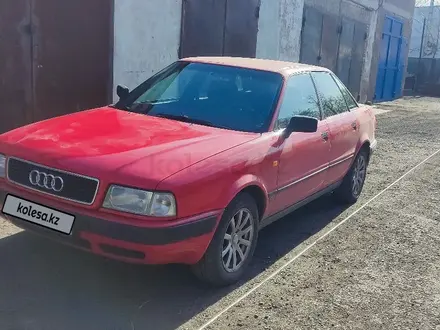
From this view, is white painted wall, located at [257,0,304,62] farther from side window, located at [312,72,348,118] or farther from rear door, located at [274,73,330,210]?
rear door, located at [274,73,330,210]

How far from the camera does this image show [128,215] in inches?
121

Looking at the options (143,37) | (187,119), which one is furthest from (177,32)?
(187,119)

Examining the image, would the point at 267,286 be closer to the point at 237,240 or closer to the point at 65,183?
the point at 237,240

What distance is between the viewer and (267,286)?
12.5 ft

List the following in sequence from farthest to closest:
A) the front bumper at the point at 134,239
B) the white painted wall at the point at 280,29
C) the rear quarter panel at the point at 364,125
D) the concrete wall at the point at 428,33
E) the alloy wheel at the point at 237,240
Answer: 1. the concrete wall at the point at 428,33
2. the white painted wall at the point at 280,29
3. the rear quarter panel at the point at 364,125
4. the alloy wheel at the point at 237,240
5. the front bumper at the point at 134,239

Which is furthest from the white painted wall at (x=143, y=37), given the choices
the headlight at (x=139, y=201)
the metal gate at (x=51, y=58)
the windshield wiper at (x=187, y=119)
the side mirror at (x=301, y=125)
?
the headlight at (x=139, y=201)

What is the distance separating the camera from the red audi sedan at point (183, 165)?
3.10m

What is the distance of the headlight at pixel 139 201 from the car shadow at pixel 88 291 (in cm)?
69

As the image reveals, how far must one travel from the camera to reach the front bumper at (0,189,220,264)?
306cm

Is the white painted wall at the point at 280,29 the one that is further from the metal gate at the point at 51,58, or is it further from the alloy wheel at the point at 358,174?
the alloy wheel at the point at 358,174

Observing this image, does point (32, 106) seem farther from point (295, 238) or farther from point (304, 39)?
point (304, 39)

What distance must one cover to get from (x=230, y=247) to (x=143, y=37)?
18.1ft

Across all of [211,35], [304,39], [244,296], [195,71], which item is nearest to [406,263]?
[244,296]

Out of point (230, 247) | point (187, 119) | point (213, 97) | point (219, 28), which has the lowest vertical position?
point (230, 247)
